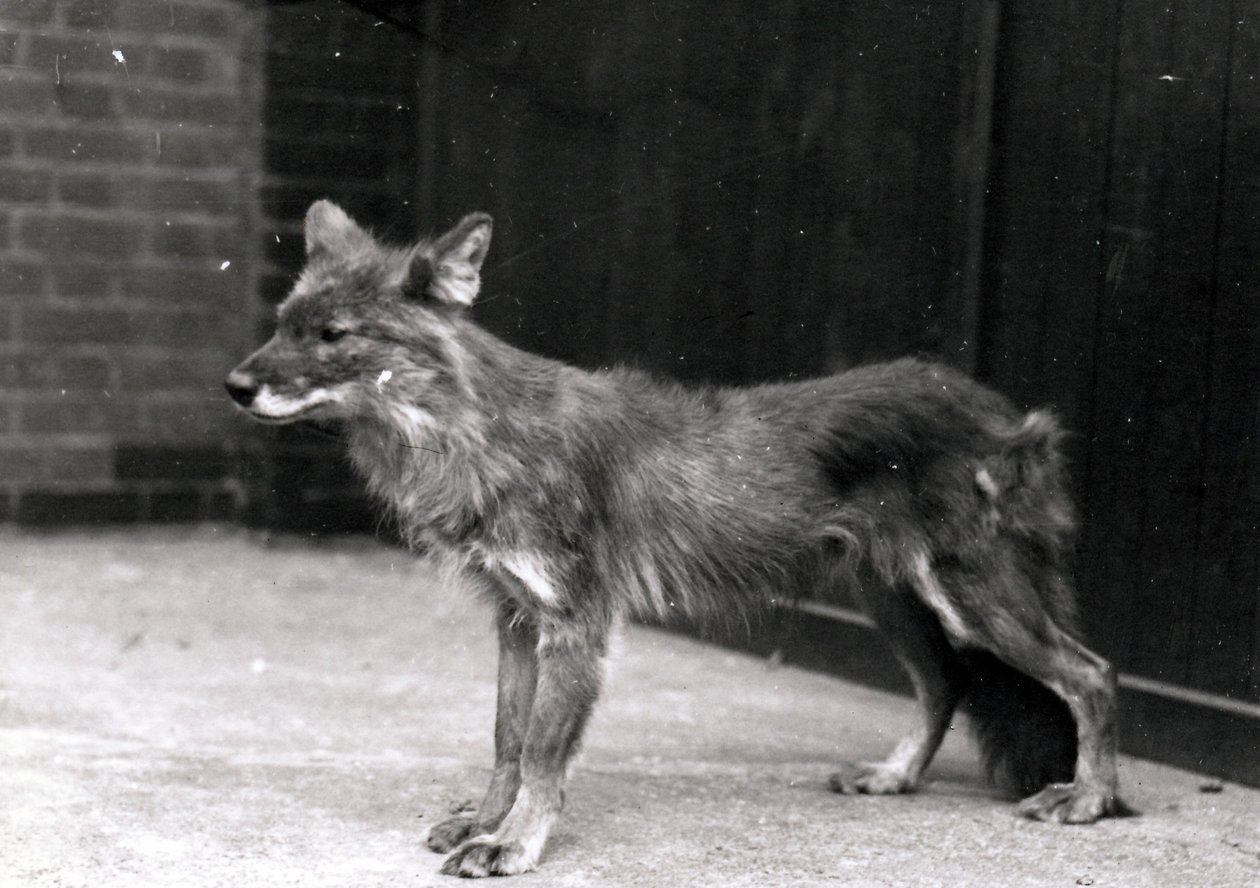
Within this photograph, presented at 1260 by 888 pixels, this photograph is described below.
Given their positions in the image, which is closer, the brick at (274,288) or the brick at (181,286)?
the brick at (274,288)

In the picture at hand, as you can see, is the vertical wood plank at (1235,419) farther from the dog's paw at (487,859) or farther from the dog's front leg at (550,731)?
the dog's paw at (487,859)

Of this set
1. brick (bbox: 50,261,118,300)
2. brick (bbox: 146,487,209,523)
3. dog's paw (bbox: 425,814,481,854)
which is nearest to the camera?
dog's paw (bbox: 425,814,481,854)

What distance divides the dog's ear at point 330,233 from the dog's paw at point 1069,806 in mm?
2537

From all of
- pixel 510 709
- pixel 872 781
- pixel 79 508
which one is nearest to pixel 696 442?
pixel 510 709

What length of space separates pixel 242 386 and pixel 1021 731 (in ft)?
8.36

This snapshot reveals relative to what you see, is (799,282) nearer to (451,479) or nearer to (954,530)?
(954,530)

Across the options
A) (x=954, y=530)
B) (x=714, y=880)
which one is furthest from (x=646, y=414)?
(x=714, y=880)

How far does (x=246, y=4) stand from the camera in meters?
6.76

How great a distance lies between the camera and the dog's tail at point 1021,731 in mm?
4914

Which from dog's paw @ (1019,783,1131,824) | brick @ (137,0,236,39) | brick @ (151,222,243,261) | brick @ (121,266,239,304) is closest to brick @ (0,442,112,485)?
brick @ (121,266,239,304)

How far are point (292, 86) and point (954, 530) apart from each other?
11.7 ft

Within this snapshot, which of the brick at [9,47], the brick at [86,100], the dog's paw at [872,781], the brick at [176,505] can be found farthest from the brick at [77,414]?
the dog's paw at [872,781]

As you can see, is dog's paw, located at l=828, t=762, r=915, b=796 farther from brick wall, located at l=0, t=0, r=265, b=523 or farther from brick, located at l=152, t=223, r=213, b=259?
brick, located at l=152, t=223, r=213, b=259

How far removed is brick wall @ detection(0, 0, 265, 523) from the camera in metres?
6.96
